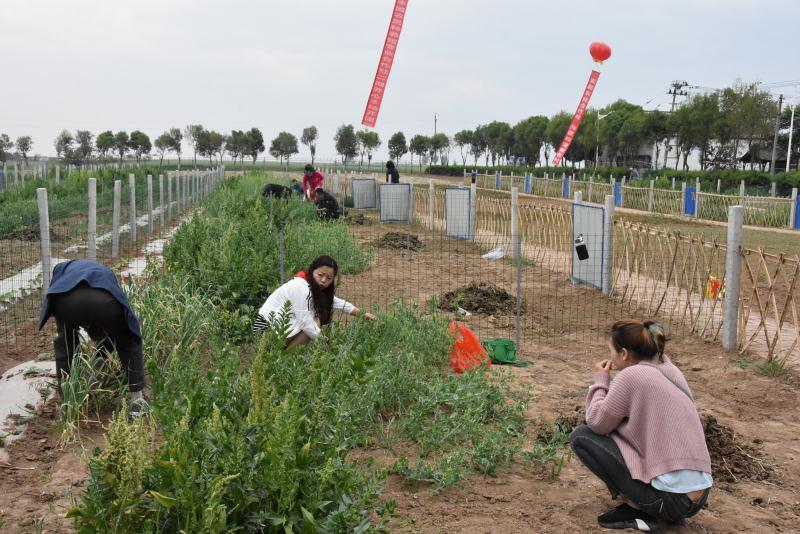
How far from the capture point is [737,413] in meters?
5.50

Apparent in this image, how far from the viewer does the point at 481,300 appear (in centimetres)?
889

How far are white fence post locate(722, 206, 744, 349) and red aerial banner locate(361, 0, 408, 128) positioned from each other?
14401 mm

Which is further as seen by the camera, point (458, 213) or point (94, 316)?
point (458, 213)

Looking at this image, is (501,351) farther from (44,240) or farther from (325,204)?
(325,204)

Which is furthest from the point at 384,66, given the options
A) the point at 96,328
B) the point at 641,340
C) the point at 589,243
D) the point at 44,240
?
the point at 641,340

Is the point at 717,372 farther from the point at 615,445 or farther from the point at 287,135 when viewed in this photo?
the point at 287,135

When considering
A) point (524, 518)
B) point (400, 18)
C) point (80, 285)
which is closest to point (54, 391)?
point (80, 285)

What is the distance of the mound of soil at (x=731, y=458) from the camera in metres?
4.29

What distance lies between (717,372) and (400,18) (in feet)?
53.3

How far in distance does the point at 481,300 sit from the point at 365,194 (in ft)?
55.4

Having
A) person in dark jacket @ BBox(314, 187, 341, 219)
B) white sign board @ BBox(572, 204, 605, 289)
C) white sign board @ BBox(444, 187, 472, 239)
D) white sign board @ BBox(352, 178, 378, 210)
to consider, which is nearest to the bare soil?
white sign board @ BBox(572, 204, 605, 289)

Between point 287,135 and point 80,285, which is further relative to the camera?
point 287,135

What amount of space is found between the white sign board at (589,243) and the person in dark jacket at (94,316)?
20.3 feet

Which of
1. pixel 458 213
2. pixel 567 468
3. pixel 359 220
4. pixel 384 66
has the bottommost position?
pixel 567 468
